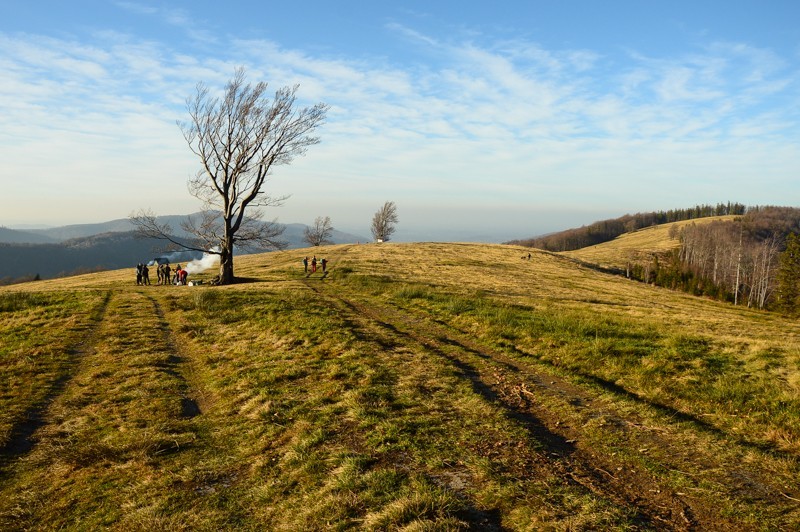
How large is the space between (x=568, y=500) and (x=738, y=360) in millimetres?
10706

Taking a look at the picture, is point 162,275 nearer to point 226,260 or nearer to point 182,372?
point 226,260

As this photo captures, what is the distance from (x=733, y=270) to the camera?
357 feet

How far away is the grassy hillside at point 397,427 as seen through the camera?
6312mm

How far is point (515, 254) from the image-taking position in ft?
269

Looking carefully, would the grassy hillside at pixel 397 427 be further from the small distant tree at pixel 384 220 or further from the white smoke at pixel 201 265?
the small distant tree at pixel 384 220

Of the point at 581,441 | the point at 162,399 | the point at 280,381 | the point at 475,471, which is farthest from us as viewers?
Result: the point at 280,381

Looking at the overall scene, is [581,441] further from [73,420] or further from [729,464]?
[73,420]

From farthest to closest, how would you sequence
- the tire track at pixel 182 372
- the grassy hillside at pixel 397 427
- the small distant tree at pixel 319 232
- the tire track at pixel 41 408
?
the small distant tree at pixel 319 232 < the tire track at pixel 182 372 < the tire track at pixel 41 408 < the grassy hillside at pixel 397 427

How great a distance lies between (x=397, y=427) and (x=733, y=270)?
132445mm

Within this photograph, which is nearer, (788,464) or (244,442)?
(788,464)

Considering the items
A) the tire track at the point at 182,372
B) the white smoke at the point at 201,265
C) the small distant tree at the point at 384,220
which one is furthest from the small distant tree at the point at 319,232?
the tire track at the point at 182,372

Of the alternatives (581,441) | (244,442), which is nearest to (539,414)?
(581,441)

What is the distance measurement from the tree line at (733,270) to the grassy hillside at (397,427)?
280ft

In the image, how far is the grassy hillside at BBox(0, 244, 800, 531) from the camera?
6.31 m
